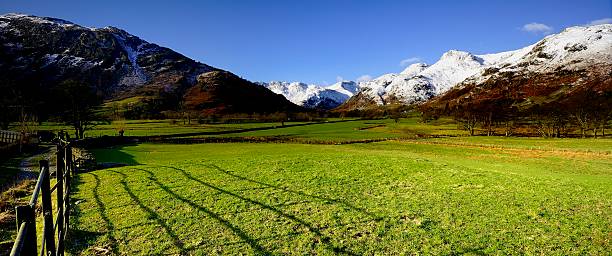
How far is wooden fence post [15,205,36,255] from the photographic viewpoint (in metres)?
5.60

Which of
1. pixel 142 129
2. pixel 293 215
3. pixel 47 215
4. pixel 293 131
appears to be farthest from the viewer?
pixel 293 131

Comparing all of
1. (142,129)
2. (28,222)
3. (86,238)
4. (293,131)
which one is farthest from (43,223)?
(142,129)

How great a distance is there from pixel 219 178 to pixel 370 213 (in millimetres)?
11057

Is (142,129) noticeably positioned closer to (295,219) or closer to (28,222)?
(295,219)

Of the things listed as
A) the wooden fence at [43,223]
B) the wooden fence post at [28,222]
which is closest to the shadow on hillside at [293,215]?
the wooden fence at [43,223]

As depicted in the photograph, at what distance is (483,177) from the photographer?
74.3ft

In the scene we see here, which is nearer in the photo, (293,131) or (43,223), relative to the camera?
(43,223)

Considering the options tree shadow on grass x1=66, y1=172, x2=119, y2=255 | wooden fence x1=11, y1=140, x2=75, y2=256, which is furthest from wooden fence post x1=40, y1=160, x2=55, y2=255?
tree shadow on grass x1=66, y1=172, x2=119, y2=255

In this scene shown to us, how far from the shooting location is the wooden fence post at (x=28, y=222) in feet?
18.4

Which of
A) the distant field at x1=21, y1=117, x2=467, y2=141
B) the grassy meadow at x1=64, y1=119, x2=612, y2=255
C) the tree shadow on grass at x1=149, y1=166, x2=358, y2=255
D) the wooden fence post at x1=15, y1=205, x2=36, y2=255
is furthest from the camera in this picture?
the distant field at x1=21, y1=117, x2=467, y2=141

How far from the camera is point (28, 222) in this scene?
5668mm

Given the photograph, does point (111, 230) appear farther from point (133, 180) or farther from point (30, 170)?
point (30, 170)

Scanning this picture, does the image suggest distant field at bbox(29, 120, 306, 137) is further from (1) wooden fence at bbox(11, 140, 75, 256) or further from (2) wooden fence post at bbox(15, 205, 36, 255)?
(2) wooden fence post at bbox(15, 205, 36, 255)

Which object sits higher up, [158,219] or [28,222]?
A: [28,222]
